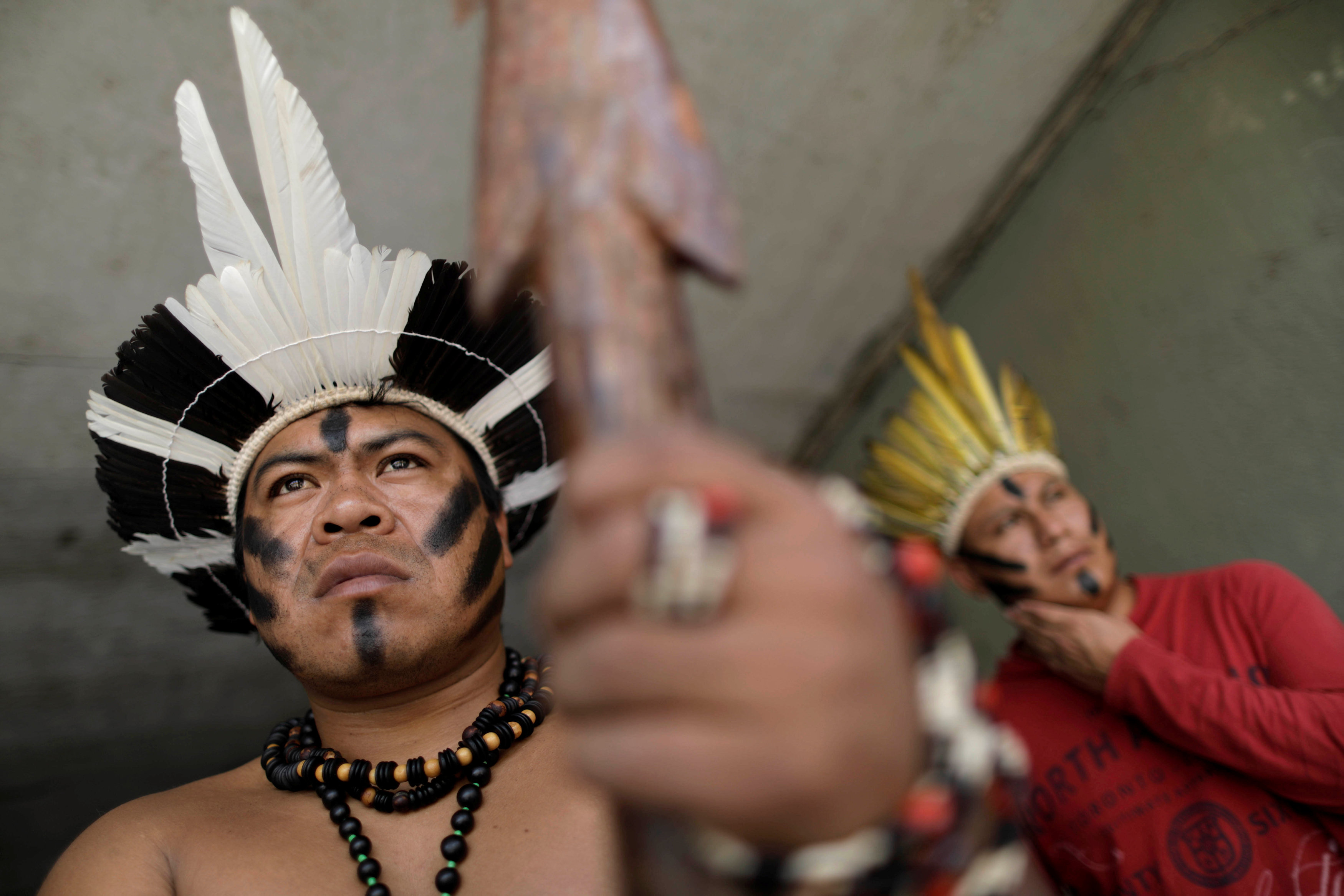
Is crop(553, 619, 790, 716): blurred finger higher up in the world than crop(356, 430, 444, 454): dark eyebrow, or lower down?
→ higher up

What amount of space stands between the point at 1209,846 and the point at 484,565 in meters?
1.42

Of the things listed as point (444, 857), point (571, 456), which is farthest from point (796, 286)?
point (571, 456)

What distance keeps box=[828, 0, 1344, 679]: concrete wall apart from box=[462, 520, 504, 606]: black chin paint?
1934 millimetres

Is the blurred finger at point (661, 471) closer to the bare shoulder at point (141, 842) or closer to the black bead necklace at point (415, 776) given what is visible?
the black bead necklace at point (415, 776)

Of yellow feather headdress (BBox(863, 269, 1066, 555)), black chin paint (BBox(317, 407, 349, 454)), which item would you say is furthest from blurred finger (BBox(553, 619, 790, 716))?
yellow feather headdress (BBox(863, 269, 1066, 555))

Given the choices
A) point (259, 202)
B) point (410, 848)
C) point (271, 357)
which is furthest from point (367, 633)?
point (259, 202)

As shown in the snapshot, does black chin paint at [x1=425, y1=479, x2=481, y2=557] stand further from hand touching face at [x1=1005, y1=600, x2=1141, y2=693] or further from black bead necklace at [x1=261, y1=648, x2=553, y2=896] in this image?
hand touching face at [x1=1005, y1=600, x2=1141, y2=693]

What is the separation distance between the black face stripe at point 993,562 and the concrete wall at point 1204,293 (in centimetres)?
82

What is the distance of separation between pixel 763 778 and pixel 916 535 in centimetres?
171

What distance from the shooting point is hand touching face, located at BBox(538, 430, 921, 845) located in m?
0.47

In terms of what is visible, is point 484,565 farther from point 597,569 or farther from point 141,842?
point 597,569

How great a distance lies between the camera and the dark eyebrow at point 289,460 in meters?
1.61

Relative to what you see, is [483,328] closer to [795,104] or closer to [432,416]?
[432,416]

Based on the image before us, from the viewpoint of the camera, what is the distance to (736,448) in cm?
54
